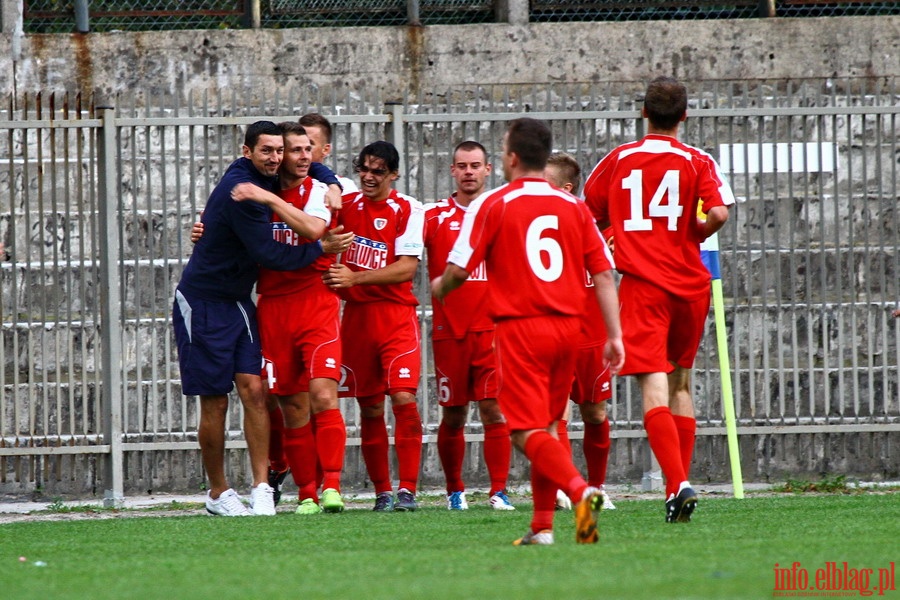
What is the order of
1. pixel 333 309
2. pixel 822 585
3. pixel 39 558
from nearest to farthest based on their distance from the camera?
pixel 822 585
pixel 39 558
pixel 333 309

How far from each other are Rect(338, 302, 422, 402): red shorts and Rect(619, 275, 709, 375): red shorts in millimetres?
1667

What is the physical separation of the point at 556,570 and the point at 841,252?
20.1ft

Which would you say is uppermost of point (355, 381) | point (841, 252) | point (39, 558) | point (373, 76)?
point (373, 76)

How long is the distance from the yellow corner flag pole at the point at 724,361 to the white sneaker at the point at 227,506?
324cm

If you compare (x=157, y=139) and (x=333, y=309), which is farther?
(x=157, y=139)

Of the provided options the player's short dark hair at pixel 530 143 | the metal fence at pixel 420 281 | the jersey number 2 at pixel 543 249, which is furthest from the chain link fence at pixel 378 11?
the jersey number 2 at pixel 543 249

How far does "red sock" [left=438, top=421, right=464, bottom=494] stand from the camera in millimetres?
8344

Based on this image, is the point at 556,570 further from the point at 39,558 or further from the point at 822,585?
the point at 39,558

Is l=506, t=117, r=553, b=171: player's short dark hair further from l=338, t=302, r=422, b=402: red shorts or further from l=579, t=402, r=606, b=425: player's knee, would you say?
l=579, t=402, r=606, b=425: player's knee

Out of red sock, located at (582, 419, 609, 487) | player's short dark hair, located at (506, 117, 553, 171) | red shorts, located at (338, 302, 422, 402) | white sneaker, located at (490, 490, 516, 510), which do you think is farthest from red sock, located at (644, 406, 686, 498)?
red shorts, located at (338, 302, 422, 402)

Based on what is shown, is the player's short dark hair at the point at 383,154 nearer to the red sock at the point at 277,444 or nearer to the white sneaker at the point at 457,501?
the red sock at the point at 277,444

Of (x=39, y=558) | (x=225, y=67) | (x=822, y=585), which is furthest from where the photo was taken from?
(x=225, y=67)

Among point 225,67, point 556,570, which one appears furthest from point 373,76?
point 556,570

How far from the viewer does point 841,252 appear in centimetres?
1024
